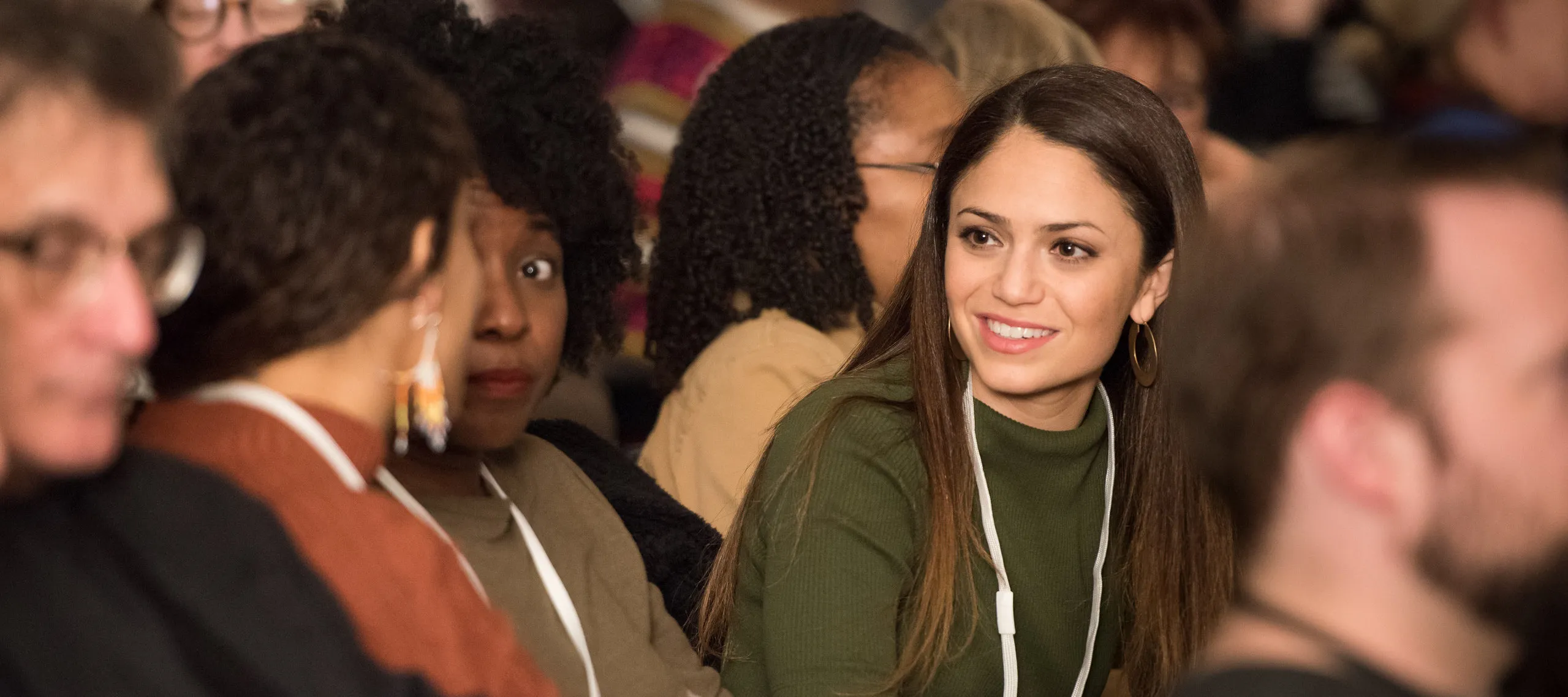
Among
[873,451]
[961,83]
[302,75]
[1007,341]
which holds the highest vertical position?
[961,83]

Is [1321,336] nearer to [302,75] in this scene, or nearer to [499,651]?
[499,651]

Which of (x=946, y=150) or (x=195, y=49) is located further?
(x=195, y=49)

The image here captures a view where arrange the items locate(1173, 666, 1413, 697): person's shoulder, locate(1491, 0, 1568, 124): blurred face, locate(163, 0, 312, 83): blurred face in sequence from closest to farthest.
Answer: locate(1173, 666, 1413, 697): person's shoulder < locate(1491, 0, 1568, 124): blurred face < locate(163, 0, 312, 83): blurred face

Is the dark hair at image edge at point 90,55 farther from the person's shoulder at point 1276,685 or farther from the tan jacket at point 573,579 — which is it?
the person's shoulder at point 1276,685

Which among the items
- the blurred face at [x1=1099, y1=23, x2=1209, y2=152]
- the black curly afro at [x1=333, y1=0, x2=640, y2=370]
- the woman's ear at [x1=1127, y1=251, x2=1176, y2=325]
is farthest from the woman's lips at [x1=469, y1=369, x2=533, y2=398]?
the blurred face at [x1=1099, y1=23, x2=1209, y2=152]

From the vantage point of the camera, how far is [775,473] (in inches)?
85.4

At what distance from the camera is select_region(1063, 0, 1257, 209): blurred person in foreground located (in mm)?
3848

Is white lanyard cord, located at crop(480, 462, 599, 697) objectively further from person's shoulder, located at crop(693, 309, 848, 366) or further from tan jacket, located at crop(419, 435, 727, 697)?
person's shoulder, located at crop(693, 309, 848, 366)

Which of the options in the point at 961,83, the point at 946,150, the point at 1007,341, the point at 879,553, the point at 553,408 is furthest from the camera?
the point at 961,83

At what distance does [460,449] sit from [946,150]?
0.92 metres

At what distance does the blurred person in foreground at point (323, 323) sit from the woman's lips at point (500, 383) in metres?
0.45

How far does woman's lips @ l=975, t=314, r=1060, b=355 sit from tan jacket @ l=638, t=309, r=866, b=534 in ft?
1.70

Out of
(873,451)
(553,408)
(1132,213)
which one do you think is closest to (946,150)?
(1132,213)

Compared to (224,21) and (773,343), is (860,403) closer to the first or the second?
→ (773,343)
